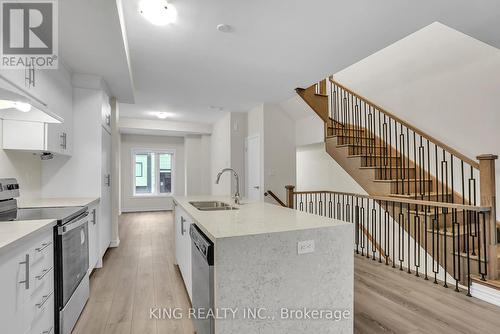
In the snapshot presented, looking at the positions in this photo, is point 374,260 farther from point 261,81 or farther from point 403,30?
point 261,81

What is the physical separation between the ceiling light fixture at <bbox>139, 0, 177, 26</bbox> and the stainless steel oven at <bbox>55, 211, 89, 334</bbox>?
1.82 meters

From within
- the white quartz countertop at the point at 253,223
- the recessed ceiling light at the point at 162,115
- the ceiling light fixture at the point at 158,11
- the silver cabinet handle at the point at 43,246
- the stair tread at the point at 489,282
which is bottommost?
the stair tread at the point at 489,282

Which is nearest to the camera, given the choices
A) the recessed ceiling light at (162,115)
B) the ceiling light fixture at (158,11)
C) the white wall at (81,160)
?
the ceiling light fixture at (158,11)

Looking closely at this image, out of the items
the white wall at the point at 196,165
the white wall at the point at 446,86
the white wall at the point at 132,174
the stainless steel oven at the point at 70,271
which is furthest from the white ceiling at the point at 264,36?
the white wall at the point at 132,174

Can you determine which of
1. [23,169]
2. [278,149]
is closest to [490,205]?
[278,149]

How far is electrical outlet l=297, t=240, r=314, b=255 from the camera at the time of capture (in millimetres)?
1567

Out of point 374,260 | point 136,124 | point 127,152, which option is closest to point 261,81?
point 374,260

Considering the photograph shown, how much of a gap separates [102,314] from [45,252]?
927mm

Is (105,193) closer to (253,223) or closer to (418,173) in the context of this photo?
(253,223)

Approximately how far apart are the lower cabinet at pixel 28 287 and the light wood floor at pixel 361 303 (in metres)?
0.54

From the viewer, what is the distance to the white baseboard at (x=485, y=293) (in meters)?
2.32

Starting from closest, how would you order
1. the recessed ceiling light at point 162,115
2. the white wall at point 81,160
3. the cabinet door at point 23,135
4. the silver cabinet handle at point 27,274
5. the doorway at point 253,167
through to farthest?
the silver cabinet handle at point 27,274, the cabinet door at point 23,135, the white wall at point 81,160, the doorway at point 253,167, the recessed ceiling light at point 162,115

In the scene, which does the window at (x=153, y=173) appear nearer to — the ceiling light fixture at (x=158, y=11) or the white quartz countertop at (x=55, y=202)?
the white quartz countertop at (x=55, y=202)

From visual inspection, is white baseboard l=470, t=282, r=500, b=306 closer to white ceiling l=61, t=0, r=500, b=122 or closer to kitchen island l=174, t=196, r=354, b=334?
kitchen island l=174, t=196, r=354, b=334
